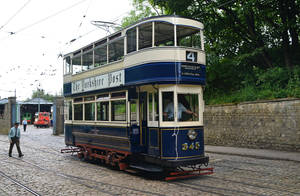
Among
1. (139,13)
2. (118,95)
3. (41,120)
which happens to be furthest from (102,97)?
(41,120)

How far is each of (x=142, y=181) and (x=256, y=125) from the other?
28.1ft

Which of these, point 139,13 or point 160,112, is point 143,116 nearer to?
point 160,112

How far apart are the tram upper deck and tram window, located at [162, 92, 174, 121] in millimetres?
445

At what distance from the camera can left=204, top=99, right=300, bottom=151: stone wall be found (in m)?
13.9

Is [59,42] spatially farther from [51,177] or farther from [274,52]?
[274,52]

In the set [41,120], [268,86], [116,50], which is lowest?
[41,120]

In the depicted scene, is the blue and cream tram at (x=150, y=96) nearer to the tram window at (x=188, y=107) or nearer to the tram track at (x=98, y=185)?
the tram window at (x=188, y=107)

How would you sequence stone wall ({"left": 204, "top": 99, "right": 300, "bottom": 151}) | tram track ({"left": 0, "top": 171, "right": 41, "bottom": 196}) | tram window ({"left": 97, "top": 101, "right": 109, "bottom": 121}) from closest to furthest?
tram track ({"left": 0, "top": 171, "right": 41, "bottom": 196}), tram window ({"left": 97, "top": 101, "right": 109, "bottom": 121}), stone wall ({"left": 204, "top": 99, "right": 300, "bottom": 151})

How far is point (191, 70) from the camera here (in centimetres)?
909

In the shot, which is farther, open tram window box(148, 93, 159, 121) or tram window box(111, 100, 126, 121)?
tram window box(111, 100, 126, 121)

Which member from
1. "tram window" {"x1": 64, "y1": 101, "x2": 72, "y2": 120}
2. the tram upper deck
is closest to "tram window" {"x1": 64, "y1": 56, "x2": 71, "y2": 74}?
"tram window" {"x1": 64, "y1": 101, "x2": 72, "y2": 120}

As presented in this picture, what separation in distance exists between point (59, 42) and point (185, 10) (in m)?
8.09

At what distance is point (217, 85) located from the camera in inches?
800

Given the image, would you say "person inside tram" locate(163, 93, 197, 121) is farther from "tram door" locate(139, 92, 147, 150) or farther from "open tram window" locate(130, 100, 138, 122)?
"open tram window" locate(130, 100, 138, 122)
